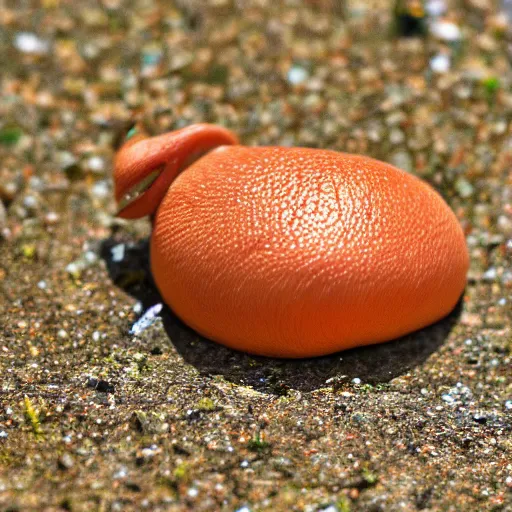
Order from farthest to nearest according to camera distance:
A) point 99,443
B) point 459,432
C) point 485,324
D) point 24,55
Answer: point 24,55 < point 485,324 < point 459,432 < point 99,443

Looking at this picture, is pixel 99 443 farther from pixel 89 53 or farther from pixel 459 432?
pixel 89 53

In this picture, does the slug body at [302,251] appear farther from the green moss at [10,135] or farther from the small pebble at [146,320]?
the green moss at [10,135]

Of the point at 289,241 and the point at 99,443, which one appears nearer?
the point at 99,443

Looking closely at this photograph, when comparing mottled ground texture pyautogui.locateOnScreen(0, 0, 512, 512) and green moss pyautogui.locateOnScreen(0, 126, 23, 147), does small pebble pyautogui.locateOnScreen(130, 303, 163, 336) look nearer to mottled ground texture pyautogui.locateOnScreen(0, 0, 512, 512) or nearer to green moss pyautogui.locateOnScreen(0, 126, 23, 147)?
mottled ground texture pyautogui.locateOnScreen(0, 0, 512, 512)

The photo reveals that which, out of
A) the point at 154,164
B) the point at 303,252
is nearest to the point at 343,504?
the point at 303,252

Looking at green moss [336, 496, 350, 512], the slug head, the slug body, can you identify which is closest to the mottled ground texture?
green moss [336, 496, 350, 512]

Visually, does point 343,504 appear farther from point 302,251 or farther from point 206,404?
point 302,251

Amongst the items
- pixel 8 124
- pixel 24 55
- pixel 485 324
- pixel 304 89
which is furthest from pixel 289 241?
pixel 24 55
